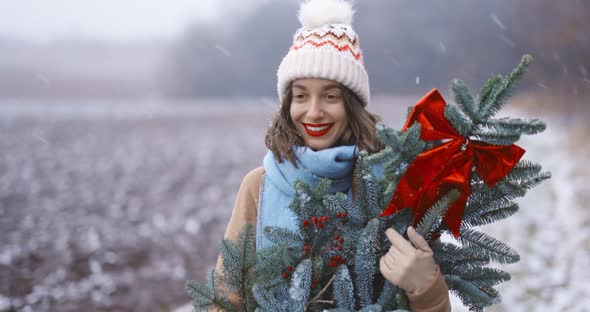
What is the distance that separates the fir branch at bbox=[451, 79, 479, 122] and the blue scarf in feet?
1.73

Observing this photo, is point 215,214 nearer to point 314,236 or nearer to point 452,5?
point 314,236

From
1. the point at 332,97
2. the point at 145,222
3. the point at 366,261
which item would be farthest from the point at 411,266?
the point at 145,222

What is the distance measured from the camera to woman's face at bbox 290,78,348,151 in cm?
181

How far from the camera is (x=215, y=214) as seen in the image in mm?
7371

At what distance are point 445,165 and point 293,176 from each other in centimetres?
64

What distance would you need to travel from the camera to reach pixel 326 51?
1.80 m

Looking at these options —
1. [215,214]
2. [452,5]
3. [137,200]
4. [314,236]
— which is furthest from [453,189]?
[452,5]

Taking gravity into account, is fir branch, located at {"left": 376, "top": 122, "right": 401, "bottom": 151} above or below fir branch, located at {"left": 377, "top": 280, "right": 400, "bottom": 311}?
above

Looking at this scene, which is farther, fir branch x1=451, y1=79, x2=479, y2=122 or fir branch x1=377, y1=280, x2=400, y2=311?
fir branch x1=377, y1=280, x2=400, y2=311

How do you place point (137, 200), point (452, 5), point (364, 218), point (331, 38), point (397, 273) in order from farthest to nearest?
point (452, 5)
point (137, 200)
point (331, 38)
point (364, 218)
point (397, 273)

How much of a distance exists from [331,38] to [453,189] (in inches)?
30.2

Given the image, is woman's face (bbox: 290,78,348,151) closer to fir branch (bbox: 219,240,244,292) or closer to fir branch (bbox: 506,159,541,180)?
fir branch (bbox: 219,240,244,292)

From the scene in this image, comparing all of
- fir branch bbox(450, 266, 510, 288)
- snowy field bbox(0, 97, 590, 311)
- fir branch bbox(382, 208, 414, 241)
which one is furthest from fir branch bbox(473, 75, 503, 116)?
snowy field bbox(0, 97, 590, 311)

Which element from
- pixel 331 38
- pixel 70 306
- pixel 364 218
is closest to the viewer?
pixel 364 218
